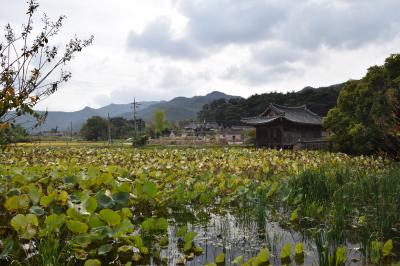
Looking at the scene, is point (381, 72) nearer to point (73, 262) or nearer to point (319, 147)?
point (319, 147)

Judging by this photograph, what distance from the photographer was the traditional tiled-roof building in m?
30.5

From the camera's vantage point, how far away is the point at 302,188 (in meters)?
6.88

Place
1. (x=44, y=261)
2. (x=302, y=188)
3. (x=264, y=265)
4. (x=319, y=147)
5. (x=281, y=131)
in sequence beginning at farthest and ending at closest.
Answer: (x=281, y=131) → (x=319, y=147) → (x=302, y=188) → (x=264, y=265) → (x=44, y=261)

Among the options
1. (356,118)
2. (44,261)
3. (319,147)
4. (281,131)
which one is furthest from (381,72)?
(44,261)

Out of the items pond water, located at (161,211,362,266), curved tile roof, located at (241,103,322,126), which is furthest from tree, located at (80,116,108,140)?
pond water, located at (161,211,362,266)

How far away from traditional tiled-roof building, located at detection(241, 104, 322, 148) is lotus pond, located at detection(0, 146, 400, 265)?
22789 mm

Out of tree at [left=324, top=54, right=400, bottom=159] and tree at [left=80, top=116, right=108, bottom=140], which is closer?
tree at [left=324, top=54, right=400, bottom=159]

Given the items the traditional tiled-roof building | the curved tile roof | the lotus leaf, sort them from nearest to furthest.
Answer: the lotus leaf
the traditional tiled-roof building
the curved tile roof

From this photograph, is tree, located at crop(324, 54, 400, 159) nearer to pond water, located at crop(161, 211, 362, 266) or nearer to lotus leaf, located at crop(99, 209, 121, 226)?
pond water, located at crop(161, 211, 362, 266)

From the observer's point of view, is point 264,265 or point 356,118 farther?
point 356,118

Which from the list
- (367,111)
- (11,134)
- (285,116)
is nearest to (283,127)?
(285,116)

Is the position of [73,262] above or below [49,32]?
below

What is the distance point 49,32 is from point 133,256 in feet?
9.08

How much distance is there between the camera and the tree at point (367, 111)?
1677cm
